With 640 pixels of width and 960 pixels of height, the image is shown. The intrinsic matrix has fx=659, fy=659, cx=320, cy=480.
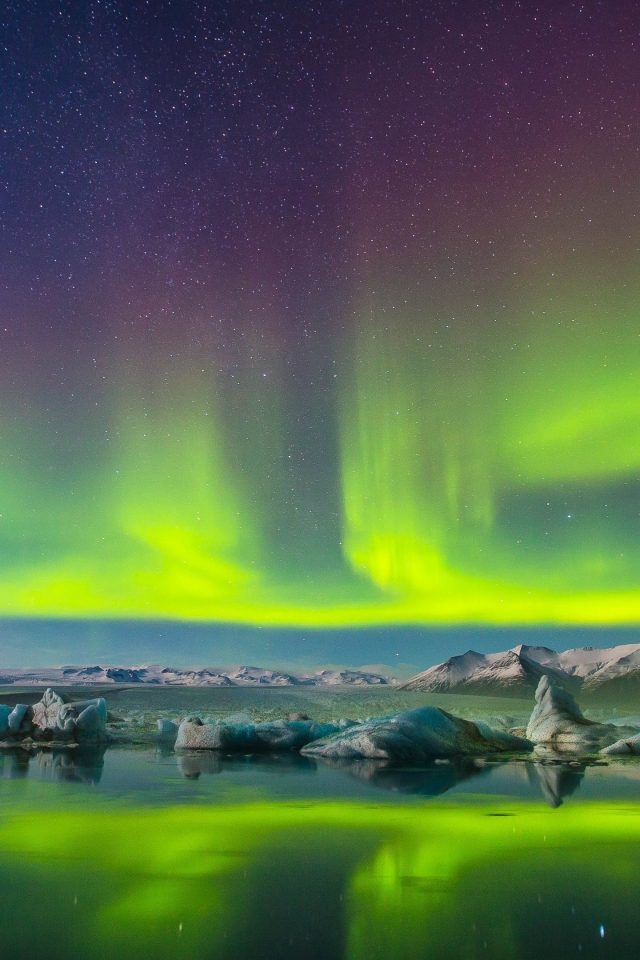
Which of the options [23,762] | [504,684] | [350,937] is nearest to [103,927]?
[350,937]

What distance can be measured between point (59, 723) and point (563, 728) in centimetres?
1959

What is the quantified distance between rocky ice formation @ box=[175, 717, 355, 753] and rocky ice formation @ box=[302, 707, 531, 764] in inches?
75.9

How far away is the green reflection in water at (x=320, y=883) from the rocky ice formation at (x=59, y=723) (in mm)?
17008

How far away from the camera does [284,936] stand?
469 centimetres

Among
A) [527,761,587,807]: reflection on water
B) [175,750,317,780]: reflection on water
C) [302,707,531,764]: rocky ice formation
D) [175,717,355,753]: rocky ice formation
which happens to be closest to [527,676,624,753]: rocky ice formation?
[302,707,531,764]: rocky ice formation

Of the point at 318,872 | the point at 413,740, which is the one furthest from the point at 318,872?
the point at 413,740

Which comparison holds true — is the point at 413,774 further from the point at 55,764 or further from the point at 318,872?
the point at 318,872

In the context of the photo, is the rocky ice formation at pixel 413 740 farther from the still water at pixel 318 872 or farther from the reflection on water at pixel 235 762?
the still water at pixel 318 872

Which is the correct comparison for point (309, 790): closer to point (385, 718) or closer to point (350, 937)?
point (350, 937)

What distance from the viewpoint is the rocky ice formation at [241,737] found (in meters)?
22.7

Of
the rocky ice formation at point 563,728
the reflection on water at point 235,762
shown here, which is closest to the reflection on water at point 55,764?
the reflection on water at point 235,762

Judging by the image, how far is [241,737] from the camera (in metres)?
22.9

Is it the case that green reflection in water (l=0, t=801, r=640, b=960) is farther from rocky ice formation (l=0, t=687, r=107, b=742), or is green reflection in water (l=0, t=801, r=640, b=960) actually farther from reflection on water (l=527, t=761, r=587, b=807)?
rocky ice formation (l=0, t=687, r=107, b=742)

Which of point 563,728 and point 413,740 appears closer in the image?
point 413,740
